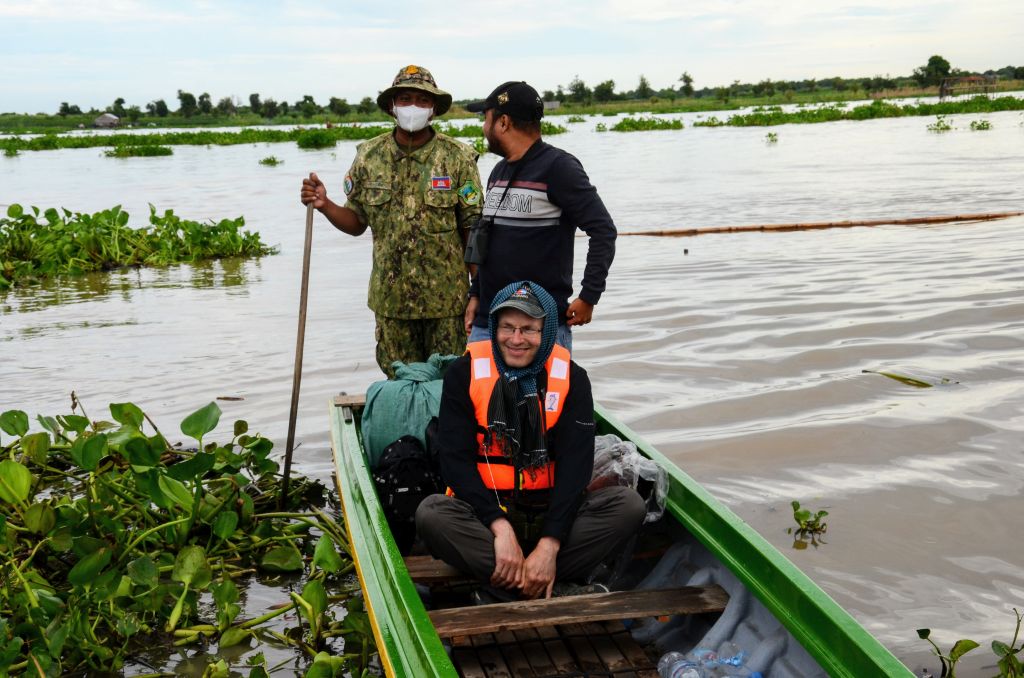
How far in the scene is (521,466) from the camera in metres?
3.30

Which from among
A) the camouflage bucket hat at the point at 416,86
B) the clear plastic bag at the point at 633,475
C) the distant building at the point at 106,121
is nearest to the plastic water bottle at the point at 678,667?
the clear plastic bag at the point at 633,475

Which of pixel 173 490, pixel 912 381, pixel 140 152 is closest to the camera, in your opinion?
pixel 173 490

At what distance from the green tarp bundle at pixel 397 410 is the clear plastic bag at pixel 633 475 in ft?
2.80

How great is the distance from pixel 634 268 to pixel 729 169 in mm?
13231

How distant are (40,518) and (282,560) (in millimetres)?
996

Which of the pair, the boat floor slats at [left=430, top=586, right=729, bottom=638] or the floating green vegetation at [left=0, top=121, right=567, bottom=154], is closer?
the boat floor slats at [left=430, top=586, right=729, bottom=638]

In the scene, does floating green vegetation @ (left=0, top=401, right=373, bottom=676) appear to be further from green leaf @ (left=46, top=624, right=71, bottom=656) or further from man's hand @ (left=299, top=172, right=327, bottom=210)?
man's hand @ (left=299, top=172, right=327, bottom=210)

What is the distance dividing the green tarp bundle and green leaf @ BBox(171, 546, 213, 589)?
91cm

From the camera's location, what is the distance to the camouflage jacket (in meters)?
4.82

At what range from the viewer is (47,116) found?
81.8m

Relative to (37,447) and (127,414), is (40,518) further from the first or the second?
(37,447)

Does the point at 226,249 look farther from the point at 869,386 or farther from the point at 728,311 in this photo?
the point at 869,386

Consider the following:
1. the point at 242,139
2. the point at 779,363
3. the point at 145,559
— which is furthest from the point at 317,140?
the point at 145,559

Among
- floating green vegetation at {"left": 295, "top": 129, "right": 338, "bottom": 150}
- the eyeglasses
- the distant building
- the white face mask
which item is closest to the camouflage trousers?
the white face mask
